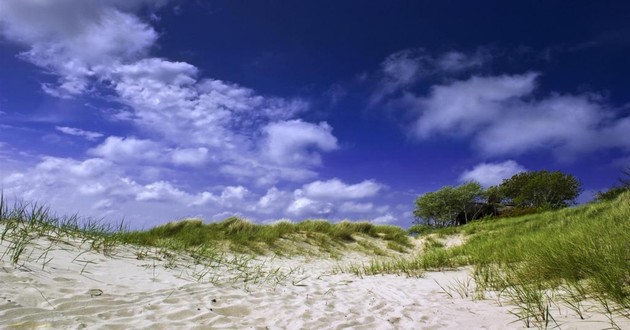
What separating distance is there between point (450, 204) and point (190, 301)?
4265 cm

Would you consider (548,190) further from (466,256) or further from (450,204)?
(466,256)

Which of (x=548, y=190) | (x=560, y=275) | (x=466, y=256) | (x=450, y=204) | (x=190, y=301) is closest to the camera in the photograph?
(x=190, y=301)

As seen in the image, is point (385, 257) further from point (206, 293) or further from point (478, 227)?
point (206, 293)

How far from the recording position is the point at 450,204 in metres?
44.2

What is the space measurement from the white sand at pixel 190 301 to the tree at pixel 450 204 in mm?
38169

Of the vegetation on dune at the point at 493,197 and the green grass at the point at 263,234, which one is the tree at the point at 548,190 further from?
the green grass at the point at 263,234

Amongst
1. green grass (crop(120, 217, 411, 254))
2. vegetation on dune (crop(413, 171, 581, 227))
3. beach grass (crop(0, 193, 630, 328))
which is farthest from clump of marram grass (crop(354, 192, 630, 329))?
vegetation on dune (crop(413, 171, 581, 227))

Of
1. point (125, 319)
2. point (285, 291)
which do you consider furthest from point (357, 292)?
point (125, 319)

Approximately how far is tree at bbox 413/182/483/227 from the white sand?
38169 millimetres

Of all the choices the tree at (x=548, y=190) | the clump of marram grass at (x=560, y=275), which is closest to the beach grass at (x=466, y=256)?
the clump of marram grass at (x=560, y=275)

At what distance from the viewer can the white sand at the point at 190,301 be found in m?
4.28

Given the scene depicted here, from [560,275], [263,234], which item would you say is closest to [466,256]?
[560,275]

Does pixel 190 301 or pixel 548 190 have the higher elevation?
pixel 548 190

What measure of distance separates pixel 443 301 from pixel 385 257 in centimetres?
972
